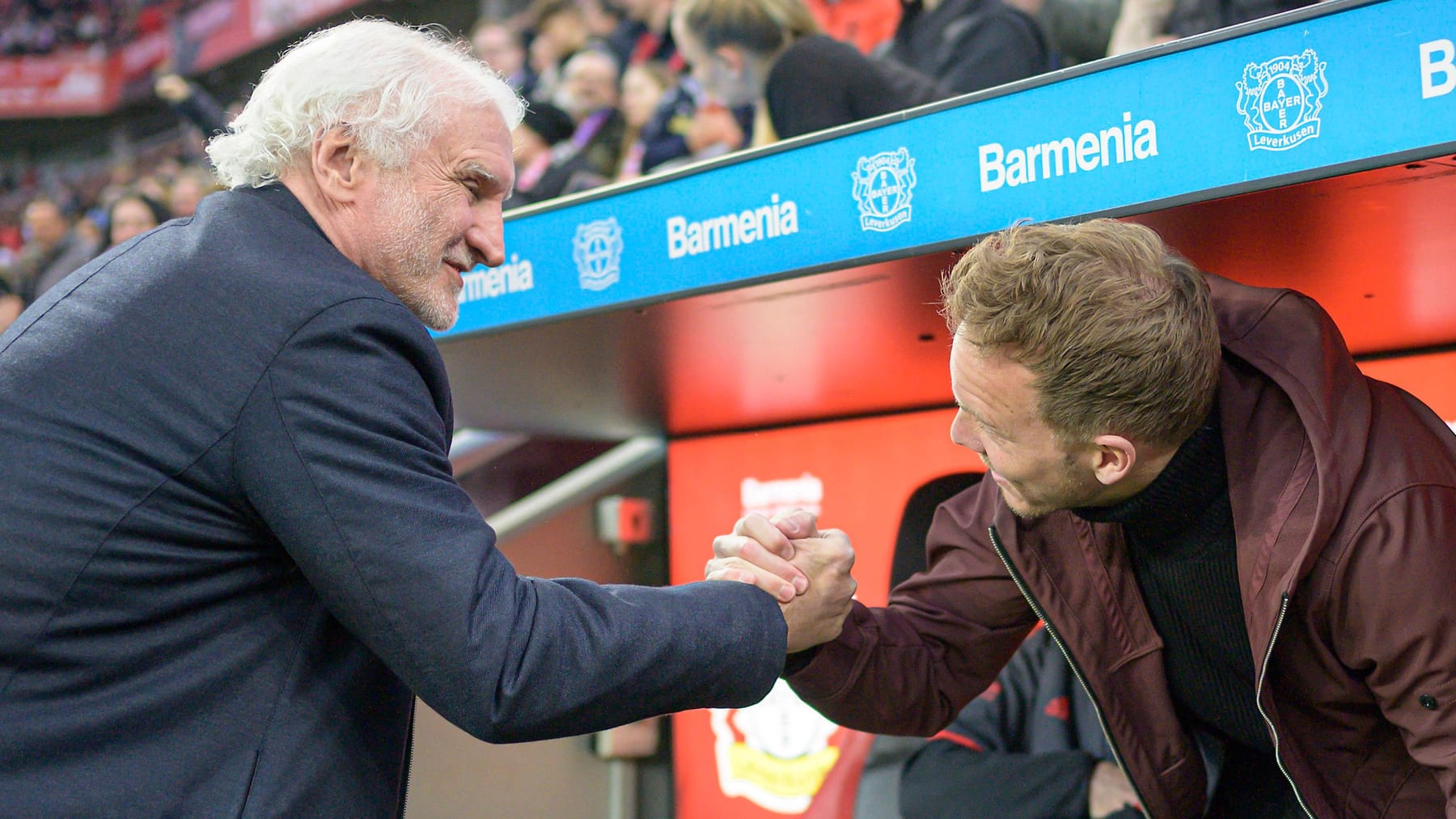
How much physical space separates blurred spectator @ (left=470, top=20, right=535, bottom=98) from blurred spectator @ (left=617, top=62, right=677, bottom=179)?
0.97 m

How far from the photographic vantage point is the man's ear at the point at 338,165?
4.60 feet

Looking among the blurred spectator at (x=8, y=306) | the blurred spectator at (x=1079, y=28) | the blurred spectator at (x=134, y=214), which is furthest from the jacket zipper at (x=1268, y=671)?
the blurred spectator at (x=134, y=214)

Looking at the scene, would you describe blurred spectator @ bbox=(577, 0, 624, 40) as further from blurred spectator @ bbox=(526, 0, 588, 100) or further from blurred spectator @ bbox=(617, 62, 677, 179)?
blurred spectator @ bbox=(617, 62, 677, 179)

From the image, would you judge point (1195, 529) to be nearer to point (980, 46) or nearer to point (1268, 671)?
point (1268, 671)

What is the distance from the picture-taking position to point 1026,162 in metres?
1.72

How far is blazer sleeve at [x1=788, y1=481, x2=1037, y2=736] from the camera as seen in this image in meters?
1.89

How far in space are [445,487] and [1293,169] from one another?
39.1 inches

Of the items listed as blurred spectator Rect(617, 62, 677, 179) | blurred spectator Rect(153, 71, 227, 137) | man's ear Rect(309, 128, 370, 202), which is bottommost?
man's ear Rect(309, 128, 370, 202)

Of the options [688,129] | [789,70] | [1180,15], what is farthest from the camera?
[688,129]

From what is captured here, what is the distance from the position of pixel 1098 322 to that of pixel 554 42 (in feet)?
15.0

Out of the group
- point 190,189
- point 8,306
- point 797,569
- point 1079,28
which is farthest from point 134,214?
point 797,569

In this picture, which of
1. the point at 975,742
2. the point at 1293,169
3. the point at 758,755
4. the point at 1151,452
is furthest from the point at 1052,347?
the point at 758,755

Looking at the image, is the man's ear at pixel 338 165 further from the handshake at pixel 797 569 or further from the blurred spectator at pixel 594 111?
the blurred spectator at pixel 594 111

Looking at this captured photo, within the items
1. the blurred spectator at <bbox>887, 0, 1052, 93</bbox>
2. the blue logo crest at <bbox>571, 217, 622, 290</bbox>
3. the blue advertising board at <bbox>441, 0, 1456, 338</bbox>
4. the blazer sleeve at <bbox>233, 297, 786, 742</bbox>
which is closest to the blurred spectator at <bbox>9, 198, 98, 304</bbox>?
the blurred spectator at <bbox>887, 0, 1052, 93</bbox>
